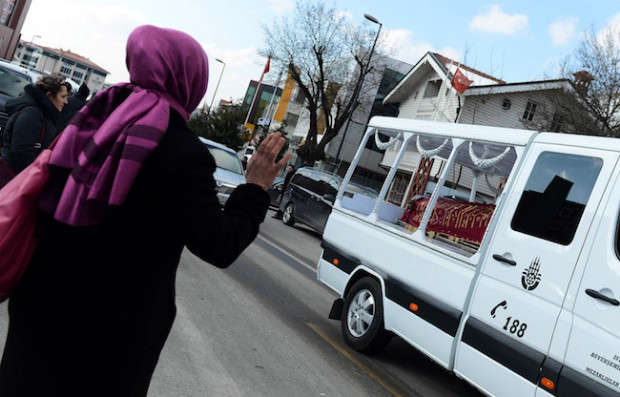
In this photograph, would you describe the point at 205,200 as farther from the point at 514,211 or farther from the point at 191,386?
the point at 514,211

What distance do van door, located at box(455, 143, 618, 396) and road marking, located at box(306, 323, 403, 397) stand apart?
949 mm

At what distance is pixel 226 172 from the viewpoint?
51.5 ft

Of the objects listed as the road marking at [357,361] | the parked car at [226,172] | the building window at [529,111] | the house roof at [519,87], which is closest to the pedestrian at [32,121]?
the road marking at [357,361]

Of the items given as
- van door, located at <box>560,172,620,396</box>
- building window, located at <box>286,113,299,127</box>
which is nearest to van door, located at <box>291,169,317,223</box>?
van door, located at <box>560,172,620,396</box>

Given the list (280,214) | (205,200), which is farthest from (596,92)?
(205,200)

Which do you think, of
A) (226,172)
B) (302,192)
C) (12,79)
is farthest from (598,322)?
(12,79)

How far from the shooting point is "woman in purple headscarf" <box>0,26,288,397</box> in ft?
5.90

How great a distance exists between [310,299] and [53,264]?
288 inches

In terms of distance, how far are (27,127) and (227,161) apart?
1042 centimetres

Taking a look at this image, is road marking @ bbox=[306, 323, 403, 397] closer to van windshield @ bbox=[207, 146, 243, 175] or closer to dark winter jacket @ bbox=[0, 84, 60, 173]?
dark winter jacket @ bbox=[0, 84, 60, 173]

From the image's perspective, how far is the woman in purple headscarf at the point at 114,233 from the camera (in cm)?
180

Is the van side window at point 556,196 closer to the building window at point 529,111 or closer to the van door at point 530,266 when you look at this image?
the van door at point 530,266

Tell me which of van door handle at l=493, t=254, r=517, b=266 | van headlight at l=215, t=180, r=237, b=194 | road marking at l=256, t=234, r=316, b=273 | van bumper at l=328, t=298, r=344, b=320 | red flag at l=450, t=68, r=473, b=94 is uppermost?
red flag at l=450, t=68, r=473, b=94

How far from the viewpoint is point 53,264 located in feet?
6.05
